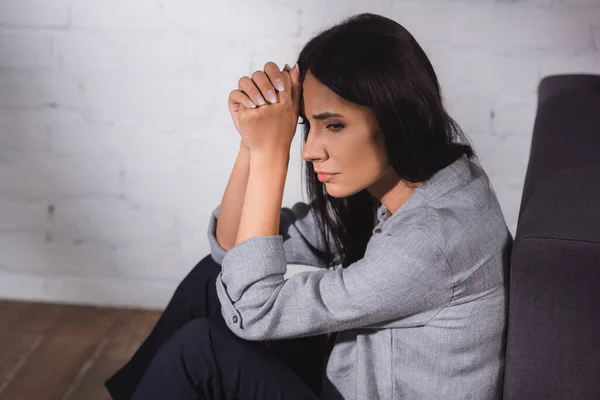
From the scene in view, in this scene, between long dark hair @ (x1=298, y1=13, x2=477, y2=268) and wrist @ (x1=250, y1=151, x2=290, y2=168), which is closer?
long dark hair @ (x1=298, y1=13, x2=477, y2=268)

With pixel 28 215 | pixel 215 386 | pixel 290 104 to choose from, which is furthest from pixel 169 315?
pixel 28 215

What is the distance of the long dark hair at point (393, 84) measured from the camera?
1.08 meters

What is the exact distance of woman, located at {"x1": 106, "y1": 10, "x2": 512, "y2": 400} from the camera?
3.43 ft

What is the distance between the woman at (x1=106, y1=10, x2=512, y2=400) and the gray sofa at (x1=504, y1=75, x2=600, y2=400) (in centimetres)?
7

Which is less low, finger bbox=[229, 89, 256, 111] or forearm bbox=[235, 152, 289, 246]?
finger bbox=[229, 89, 256, 111]

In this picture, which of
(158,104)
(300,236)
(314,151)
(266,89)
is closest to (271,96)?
(266,89)

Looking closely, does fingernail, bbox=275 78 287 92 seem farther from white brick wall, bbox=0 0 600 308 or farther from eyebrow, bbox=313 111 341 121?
white brick wall, bbox=0 0 600 308

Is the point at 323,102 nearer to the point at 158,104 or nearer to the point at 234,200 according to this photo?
the point at 234,200

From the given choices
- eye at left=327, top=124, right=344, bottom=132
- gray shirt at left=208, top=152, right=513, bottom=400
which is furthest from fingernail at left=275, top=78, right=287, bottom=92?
gray shirt at left=208, top=152, right=513, bottom=400

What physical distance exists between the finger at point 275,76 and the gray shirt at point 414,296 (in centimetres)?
23

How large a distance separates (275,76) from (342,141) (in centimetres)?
16

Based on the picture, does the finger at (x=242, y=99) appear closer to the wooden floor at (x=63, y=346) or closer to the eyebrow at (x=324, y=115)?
the eyebrow at (x=324, y=115)

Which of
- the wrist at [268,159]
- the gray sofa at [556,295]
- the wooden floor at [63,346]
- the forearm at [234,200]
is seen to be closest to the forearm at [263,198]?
the wrist at [268,159]

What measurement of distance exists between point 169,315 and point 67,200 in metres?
0.70
